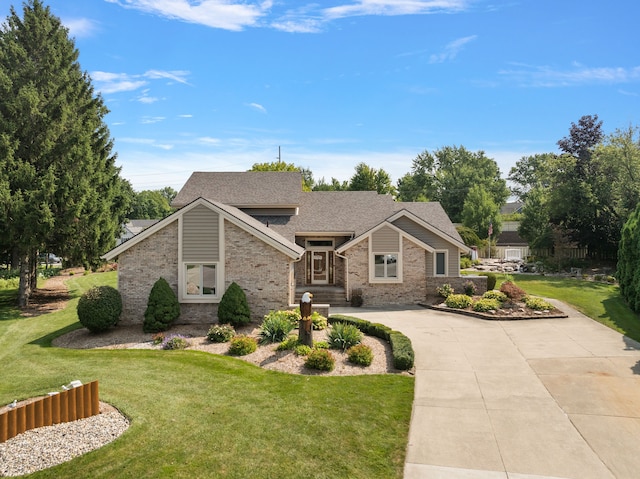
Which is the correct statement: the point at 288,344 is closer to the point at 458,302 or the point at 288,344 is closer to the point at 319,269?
the point at 458,302

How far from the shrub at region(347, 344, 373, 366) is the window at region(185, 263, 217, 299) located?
26.1ft

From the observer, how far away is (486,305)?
2083 cm

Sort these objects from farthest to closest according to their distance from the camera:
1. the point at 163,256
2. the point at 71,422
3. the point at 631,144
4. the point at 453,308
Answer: the point at 631,144, the point at 453,308, the point at 163,256, the point at 71,422

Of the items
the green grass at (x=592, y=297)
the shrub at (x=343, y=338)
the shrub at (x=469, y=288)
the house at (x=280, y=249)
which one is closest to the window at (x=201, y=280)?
the house at (x=280, y=249)

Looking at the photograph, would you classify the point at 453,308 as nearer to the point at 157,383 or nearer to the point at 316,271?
the point at 316,271

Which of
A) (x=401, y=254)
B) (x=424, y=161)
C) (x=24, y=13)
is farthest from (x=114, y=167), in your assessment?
(x=424, y=161)

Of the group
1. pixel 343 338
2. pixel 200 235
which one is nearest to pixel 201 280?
pixel 200 235

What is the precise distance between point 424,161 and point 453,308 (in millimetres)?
65037

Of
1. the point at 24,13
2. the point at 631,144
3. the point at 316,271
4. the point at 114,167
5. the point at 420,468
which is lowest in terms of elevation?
the point at 420,468

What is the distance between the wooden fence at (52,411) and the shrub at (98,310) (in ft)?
28.0

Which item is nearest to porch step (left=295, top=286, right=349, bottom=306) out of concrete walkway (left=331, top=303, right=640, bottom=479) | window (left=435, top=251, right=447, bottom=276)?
window (left=435, top=251, right=447, bottom=276)

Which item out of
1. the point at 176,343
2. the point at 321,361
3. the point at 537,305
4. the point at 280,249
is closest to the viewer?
the point at 321,361

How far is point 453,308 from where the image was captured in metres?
21.9

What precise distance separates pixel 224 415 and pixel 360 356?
506cm
